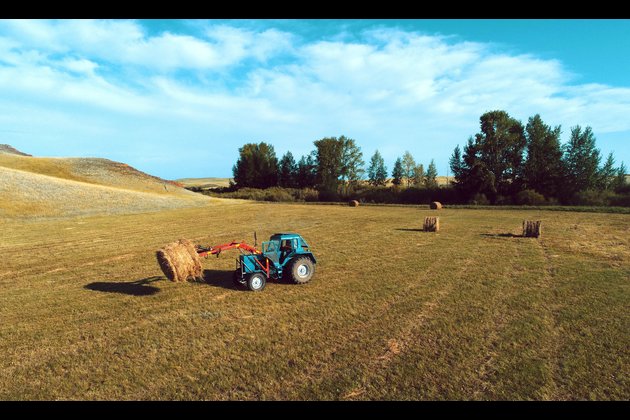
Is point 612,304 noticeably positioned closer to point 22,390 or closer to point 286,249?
point 286,249

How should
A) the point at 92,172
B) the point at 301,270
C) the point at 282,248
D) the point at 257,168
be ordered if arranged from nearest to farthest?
1. the point at 301,270
2. the point at 282,248
3. the point at 92,172
4. the point at 257,168

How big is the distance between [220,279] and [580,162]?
65015 millimetres

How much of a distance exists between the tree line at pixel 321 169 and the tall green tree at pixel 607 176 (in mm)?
35378

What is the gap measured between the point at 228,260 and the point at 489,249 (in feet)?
46.5

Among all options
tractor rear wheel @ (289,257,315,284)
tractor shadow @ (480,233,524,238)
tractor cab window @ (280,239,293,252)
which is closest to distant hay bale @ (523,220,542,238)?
tractor shadow @ (480,233,524,238)

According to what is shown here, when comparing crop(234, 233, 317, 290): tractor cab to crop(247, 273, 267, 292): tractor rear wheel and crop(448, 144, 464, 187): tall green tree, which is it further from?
crop(448, 144, 464, 187): tall green tree

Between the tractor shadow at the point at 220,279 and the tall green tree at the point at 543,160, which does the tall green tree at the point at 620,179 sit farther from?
the tractor shadow at the point at 220,279

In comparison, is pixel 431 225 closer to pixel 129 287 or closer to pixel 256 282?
pixel 256 282

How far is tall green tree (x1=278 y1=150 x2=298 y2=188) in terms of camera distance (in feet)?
324

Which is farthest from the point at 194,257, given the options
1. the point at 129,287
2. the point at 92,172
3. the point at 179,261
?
the point at 92,172

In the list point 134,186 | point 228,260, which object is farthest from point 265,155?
point 228,260

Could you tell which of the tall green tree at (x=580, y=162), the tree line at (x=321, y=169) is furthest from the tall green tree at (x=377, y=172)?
the tall green tree at (x=580, y=162)

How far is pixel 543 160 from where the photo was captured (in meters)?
58.5

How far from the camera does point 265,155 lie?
100125 millimetres
